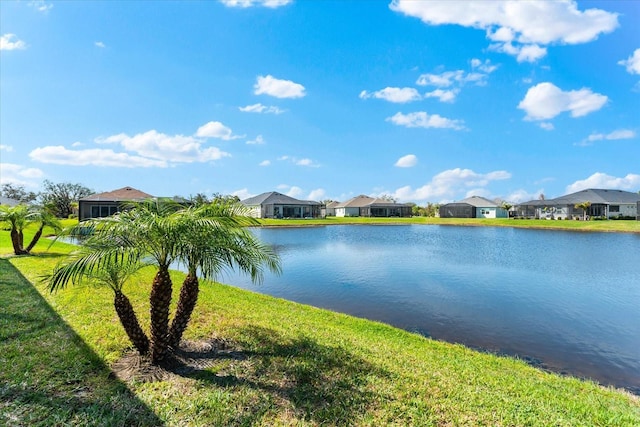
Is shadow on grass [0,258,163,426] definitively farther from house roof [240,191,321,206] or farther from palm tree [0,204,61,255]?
house roof [240,191,321,206]

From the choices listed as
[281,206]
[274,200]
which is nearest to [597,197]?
[281,206]

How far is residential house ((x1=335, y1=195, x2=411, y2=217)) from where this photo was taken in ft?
213

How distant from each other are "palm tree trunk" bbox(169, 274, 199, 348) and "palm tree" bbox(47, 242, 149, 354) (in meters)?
0.35

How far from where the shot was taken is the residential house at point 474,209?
195ft

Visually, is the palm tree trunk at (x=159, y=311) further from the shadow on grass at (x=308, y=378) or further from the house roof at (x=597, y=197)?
the house roof at (x=597, y=197)

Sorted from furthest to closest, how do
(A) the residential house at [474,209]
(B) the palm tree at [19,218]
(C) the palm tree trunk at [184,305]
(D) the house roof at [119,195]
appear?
(A) the residential house at [474,209] → (D) the house roof at [119,195] → (B) the palm tree at [19,218] → (C) the palm tree trunk at [184,305]

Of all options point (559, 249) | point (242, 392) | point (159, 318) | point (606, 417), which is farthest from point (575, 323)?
point (559, 249)

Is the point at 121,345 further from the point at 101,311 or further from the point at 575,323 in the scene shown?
the point at 575,323

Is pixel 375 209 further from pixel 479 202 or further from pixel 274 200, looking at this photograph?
pixel 274 200

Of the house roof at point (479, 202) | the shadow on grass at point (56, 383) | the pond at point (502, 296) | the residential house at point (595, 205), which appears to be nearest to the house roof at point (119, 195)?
the pond at point (502, 296)

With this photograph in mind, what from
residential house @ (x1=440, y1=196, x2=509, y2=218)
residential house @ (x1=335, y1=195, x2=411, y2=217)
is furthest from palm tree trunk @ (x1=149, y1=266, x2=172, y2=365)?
residential house @ (x1=440, y1=196, x2=509, y2=218)

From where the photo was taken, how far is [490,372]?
17.0 feet

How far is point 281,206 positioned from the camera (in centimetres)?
5438

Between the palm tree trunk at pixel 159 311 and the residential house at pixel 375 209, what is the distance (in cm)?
6138
